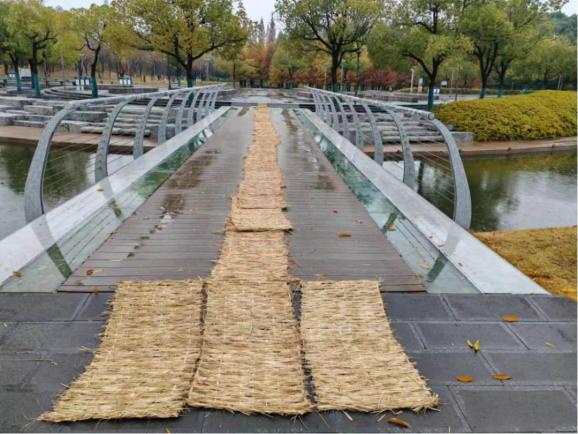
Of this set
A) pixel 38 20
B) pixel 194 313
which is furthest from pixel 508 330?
pixel 38 20

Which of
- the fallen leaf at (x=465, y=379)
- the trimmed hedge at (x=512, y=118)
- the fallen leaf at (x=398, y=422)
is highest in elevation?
the trimmed hedge at (x=512, y=118)

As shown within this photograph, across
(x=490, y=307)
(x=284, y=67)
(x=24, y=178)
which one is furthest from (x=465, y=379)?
(x=284, y=67)

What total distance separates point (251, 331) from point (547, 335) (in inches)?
59.4

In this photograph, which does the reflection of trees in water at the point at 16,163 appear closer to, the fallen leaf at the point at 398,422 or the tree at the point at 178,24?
the fallen leaf at the point at 398,422

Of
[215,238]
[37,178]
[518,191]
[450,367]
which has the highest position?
[37,178]

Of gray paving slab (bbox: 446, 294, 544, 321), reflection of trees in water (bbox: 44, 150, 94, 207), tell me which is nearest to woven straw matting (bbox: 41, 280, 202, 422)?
gray paving slab (bbox: 446, 294, 544, 321)

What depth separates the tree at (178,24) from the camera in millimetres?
21703

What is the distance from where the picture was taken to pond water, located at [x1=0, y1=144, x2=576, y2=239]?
7.61 metres

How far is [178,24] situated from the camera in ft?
71.0

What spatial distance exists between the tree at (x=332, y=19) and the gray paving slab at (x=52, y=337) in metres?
23.5

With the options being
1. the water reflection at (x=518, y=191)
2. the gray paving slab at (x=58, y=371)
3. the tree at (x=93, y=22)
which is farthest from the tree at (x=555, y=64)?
the gray paving slab at (x=58, y=371)

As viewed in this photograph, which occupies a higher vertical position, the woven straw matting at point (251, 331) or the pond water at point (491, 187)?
the woven straw matting at point (251, 331)

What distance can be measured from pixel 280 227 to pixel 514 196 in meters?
7.62

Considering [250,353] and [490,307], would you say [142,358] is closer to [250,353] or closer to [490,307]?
[250,353]
